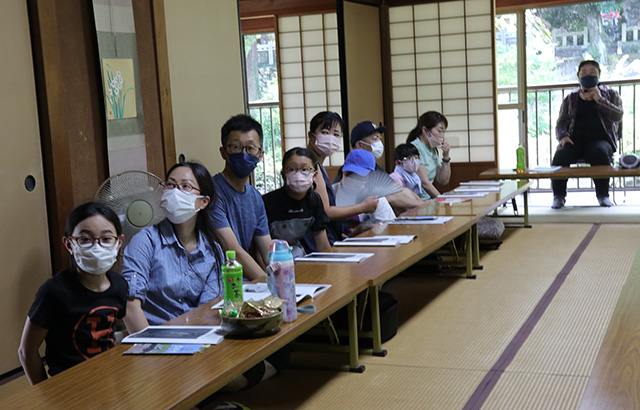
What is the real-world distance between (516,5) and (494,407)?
5.87 meters

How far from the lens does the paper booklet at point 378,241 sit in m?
3.36

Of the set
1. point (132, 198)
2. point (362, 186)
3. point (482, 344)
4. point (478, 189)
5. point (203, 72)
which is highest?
point (203, 72)

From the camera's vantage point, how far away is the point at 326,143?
415 cm

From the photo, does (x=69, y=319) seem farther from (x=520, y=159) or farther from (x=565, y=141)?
(x=565, y=141)

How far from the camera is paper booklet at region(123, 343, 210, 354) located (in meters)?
1.89

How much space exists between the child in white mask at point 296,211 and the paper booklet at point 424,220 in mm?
724

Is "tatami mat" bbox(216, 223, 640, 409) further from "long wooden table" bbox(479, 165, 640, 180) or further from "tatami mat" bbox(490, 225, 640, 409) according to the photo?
"long wooden table" bbox(479, 165, 640, 180)

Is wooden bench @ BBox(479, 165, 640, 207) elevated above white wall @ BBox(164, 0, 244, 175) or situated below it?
below

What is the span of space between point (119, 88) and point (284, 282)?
2025 millimetres

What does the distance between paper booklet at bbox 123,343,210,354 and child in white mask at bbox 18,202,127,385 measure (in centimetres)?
32

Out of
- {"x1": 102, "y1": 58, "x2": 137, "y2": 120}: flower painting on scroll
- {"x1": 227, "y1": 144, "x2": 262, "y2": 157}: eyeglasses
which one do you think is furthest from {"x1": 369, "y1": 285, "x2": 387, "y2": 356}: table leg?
{"x1": 102, "y1": 58, "x2": 137, "y2": 120}: flower painting on scroll

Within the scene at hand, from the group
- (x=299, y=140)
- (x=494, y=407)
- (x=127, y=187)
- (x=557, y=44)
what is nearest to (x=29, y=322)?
(x=127, y=187)

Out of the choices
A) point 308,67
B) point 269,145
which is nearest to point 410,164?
point 308,67

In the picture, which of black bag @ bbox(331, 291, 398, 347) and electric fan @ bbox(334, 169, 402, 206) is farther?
electric fan @ bbox(334, 169, 402, 206)
